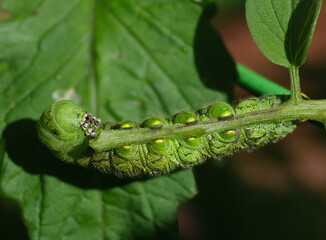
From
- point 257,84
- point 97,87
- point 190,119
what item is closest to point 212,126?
point 190,119

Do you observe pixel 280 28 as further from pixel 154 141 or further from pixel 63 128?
pixel 63 128

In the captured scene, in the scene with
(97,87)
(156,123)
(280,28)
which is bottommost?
(97,87)

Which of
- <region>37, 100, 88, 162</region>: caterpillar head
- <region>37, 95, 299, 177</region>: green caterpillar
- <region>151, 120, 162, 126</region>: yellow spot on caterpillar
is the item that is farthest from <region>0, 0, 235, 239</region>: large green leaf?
<region>151, 120, 162, 126</region>: yellow spot on caterpillar

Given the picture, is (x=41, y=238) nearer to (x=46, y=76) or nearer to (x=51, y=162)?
(x=51, y=162)

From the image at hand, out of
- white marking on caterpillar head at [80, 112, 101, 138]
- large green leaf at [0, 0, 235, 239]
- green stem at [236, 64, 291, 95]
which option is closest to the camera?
white marking on caterpillar head at [80, 112, 101, 138]

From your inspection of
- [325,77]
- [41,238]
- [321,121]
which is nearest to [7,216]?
[41,238]

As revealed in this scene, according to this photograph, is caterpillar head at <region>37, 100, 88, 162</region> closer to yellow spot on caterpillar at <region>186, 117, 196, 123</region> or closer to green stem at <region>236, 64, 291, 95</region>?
yellow spot on caterpillar at <region>186, 117, 196, 123</region>
